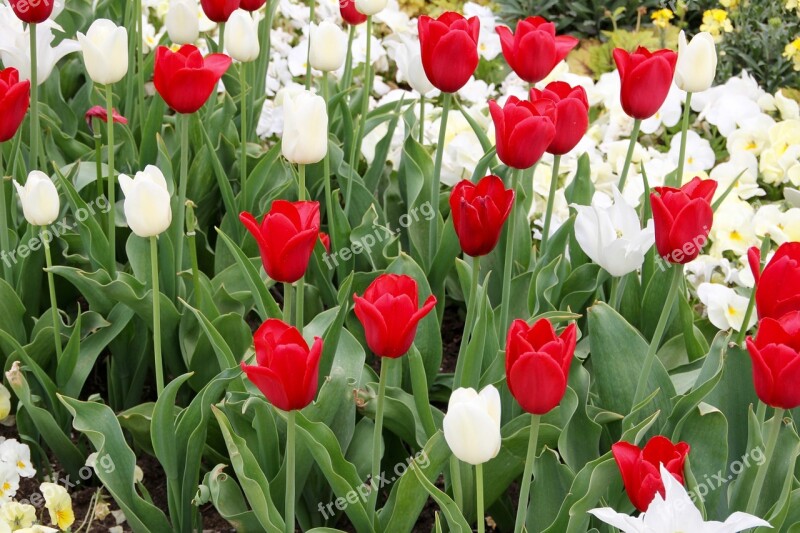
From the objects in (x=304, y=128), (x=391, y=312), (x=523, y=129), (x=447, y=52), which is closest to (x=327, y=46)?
(x=447, y=52)

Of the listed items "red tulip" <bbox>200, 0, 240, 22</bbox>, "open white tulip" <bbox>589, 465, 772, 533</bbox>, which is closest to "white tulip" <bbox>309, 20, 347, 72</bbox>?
"red tulip" <bbox>200, 0, 240, 22</bbox>

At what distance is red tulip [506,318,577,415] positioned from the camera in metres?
1.35

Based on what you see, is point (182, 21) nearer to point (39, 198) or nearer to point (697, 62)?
point (39, 198)

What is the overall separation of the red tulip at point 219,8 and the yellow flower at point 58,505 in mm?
1105

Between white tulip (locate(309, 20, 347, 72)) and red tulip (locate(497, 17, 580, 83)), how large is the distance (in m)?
0.37

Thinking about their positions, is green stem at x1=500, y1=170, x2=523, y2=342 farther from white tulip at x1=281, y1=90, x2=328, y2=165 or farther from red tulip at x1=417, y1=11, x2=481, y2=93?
white tulip at x1=281, y1=90, x2=328, y2=165

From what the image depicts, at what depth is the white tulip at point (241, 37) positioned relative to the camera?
2.24 m

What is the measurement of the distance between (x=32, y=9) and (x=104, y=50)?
0.25m

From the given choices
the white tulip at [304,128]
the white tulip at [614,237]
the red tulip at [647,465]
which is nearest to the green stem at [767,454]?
the red tulip at [647,465]

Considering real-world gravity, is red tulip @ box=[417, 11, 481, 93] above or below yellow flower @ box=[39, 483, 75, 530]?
above

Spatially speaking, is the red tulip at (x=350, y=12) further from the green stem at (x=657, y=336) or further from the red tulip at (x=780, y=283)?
the red tulip at (x=780, y=283)

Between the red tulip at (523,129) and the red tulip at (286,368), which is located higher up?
the red tulip at (523,129)

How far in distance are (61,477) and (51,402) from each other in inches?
8.5

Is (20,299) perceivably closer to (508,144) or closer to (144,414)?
(144,414)
